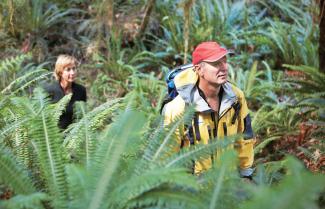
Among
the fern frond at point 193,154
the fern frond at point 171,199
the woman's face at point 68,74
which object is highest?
the fern frond at point 193,154

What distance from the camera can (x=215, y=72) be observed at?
262 cm

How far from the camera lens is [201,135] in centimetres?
255

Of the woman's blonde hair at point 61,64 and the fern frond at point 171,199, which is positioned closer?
the fern frond at point 171,199

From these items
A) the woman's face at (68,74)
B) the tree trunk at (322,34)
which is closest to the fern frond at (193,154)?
the woman's face at (68,74)

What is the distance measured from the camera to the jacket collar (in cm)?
258

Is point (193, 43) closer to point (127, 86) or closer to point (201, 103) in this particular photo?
point (127, 86)

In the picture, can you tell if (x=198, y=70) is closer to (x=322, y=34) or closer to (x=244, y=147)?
(x=244, y=147)

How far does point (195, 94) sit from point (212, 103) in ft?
0.37

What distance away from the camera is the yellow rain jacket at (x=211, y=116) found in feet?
8.32

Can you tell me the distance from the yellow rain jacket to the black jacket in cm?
137

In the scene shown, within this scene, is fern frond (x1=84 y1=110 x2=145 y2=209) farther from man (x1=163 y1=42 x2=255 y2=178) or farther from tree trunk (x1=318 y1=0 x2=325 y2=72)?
tree trunk (x1=318 y1=0 x2=325 y2=72)

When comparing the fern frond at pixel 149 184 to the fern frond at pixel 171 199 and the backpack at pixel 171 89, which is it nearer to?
the fern frond at pixel 171 199

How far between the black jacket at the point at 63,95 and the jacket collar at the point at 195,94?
4.38ft

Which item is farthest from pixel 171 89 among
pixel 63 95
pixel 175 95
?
pixel 63 95
